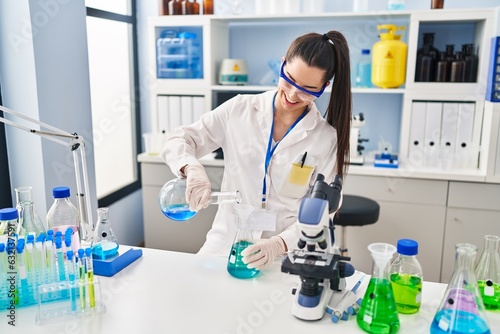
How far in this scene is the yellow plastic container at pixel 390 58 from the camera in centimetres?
275

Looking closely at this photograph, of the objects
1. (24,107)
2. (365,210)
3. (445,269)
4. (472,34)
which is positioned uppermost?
(472,34)

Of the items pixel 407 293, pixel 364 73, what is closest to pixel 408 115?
pixel 364 73

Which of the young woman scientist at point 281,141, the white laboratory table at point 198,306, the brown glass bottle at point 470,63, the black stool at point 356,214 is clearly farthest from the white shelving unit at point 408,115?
the white laboratory table at point 198,306

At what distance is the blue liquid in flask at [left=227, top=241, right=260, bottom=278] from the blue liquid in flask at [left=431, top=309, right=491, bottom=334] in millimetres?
531

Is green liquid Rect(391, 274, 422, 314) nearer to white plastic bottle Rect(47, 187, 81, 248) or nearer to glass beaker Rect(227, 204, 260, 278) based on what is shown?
glass beaker Rect(227, 204, 260, 278)

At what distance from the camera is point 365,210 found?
Answer: 96.4 inches

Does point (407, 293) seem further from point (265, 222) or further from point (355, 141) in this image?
point (355, 141)

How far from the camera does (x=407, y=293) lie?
1.16m

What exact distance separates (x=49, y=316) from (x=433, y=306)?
3.20ft

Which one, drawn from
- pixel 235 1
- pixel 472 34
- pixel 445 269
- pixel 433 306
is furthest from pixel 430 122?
pixel 433 306

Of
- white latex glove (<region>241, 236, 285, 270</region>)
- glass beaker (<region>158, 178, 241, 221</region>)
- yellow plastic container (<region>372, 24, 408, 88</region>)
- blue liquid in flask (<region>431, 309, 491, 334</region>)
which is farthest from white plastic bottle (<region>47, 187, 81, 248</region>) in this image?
yellow plastic container (<region>372, 24, 408, 88</region>)

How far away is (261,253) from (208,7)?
218 centimetres

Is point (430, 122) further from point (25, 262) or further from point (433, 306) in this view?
point (25, 262)

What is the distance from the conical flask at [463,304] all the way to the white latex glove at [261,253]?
487mm
